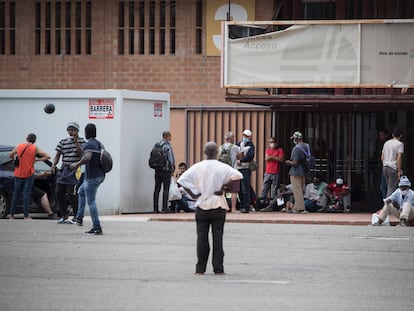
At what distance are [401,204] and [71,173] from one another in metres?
6.11

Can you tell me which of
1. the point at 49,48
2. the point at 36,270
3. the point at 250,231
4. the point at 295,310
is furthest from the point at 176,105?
the point at 295,310

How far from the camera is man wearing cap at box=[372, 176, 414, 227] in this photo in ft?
72.5

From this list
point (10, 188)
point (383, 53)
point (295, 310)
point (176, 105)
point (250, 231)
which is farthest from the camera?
point (176, 105)

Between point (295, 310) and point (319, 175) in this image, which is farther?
point (319, 175)

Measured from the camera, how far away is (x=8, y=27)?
3145 cm

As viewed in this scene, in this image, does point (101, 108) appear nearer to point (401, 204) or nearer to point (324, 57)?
point (324, 57)

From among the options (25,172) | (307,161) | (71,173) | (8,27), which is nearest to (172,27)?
(8,27)

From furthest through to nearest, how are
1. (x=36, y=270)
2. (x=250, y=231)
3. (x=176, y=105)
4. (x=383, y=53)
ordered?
(x=176, y=105)
(x=383, y=53)
(x=250, y=231)
(x=36, y=270)

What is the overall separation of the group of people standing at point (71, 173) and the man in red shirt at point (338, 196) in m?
6.22

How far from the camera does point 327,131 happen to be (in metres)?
28.1

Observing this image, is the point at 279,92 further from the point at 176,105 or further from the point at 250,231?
the point at 250,231

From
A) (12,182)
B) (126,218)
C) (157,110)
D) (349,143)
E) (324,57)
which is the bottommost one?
(126,218)

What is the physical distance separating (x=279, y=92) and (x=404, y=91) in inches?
166

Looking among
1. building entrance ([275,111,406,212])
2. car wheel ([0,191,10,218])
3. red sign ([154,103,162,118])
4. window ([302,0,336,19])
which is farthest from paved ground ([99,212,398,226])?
window ([302,0,336,19])
